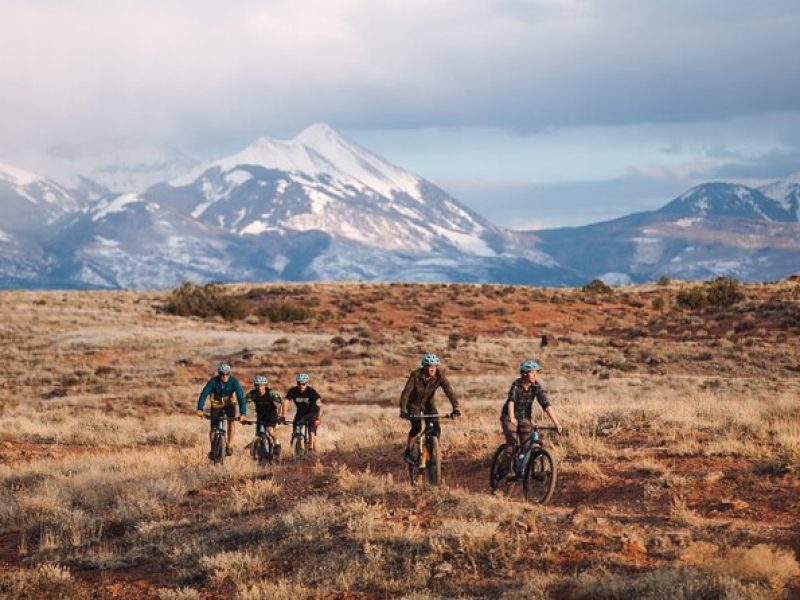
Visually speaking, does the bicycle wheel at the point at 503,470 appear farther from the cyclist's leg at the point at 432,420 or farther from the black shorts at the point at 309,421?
the black shorts at the point at 309,421

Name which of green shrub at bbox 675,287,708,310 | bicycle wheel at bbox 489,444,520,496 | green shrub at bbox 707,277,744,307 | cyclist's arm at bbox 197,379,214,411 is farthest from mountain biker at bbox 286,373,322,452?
green shrub at bbox 675,287,708,310

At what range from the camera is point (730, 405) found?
74.9 feet

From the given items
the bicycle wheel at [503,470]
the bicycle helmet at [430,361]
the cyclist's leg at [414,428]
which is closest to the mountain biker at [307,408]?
the cyclist's leg at [414,428]

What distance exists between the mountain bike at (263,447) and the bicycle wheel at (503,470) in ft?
19.8

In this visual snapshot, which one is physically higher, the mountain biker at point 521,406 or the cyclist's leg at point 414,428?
the mountain biker at point 521,406

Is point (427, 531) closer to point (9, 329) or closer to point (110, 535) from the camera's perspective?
point (110, 535)

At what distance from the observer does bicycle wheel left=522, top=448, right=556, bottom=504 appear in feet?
48.8

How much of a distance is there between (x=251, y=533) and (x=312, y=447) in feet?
24.0

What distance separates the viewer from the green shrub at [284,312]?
6481 cm

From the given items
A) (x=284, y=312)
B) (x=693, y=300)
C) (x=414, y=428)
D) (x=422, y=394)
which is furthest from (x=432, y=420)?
(x=693, y=300)

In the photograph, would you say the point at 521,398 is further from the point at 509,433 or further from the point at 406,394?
the point at 406,394

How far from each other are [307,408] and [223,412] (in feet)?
6.25

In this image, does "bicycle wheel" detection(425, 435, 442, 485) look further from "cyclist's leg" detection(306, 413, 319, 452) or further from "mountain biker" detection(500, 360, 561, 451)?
"cyclist's leg" detection(306, 413, 319, 452)

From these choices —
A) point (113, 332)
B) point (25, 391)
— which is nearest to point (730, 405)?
point (25, 391)
